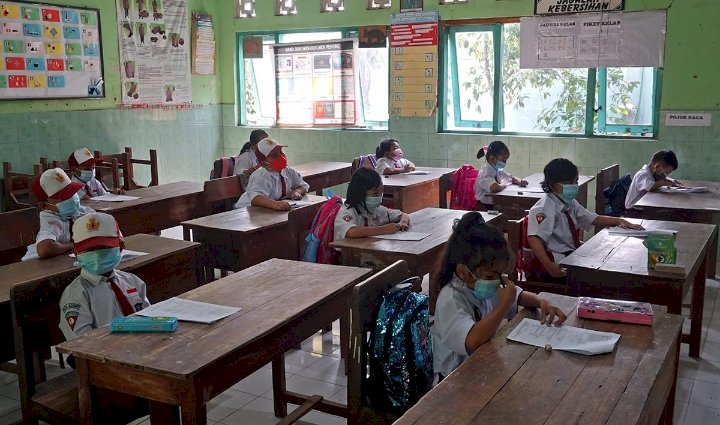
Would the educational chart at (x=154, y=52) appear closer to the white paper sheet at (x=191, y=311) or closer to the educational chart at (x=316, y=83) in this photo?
the educational chart at (x=316, y=83)

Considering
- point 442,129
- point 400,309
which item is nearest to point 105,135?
point 442,129

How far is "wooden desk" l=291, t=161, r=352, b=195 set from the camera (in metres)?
6.36

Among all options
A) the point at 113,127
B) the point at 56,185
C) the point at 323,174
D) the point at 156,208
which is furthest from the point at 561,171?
the point at 113,127

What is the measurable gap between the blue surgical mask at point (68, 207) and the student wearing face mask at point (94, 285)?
3.00ft

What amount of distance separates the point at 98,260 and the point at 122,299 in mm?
176

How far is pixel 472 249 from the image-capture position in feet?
7.12

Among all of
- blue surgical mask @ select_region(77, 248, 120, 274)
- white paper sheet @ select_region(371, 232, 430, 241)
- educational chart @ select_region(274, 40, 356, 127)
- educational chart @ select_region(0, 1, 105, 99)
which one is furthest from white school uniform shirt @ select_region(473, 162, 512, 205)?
educational chart @ select_region(0, 1, 105, 99)

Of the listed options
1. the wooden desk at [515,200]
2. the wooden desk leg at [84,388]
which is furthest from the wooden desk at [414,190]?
the wooden desk leg at [84,388]

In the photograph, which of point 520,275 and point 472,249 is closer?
point 472,249

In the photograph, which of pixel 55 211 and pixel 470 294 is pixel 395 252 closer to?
pixel 470 294

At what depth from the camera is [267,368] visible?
358 cm

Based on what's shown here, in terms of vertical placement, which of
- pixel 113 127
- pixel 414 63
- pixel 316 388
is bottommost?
pixel 316 388

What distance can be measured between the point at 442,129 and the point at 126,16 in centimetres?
354

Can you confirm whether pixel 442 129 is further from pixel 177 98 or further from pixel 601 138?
pixel 177 98
